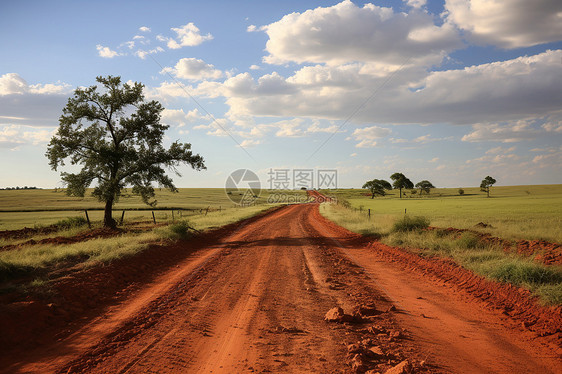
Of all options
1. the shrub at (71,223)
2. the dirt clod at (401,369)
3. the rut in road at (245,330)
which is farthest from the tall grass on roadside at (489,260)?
the shrub at (71,223)

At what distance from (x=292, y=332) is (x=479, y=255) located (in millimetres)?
7866

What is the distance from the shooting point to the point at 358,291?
8.21 m

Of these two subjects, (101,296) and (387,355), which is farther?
(101,296)

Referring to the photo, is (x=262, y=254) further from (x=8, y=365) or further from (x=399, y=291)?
(x=8, y=365)

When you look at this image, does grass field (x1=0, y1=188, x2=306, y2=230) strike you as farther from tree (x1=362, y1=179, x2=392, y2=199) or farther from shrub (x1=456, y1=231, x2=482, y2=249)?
tree (x1=362, y1=179, x2=392, y2=199)

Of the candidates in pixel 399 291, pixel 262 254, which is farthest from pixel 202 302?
pixel 262 254

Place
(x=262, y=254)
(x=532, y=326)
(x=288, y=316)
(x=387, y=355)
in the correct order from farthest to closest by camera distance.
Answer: (x=262, y=254), (x=288, y=316), (x=532, y=326), (x=387, y=355)

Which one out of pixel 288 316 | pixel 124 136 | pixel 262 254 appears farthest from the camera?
pixel 124 136

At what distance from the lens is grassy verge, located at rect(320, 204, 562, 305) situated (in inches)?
288

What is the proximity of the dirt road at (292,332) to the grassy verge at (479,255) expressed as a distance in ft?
3.90

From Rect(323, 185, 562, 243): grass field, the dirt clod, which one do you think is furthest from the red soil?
the dirt clod

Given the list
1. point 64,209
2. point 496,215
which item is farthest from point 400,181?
point 64,209

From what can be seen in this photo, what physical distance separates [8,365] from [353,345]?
5150mm

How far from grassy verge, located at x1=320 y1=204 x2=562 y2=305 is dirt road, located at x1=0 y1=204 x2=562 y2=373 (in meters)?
1.19
